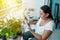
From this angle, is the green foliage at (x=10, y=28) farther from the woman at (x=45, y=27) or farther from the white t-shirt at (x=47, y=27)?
the white t-shirt at (x=47, y=27)

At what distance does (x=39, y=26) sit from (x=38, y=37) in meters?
0.22

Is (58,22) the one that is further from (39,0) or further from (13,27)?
(13,27)

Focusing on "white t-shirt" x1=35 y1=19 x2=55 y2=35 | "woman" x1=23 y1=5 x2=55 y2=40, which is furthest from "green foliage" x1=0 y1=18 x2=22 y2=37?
"white t-shirt" x1=35 y1=19 x2=55 y2=35

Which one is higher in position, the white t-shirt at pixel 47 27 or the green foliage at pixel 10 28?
the green foliage at pixel 10 28

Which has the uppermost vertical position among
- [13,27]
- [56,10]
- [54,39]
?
[13,27]

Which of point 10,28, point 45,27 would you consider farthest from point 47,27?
point 10,28

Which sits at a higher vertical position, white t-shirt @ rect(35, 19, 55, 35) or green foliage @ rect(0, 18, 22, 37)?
green foliage @ rect(0, 18, 22, 37)

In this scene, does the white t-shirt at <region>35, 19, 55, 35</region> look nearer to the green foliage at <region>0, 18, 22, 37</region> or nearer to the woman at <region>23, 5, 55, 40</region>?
the woman at <region>23, 5, 55, 40</region>

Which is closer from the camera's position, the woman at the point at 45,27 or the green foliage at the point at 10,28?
the green foliage at the point at 10,28

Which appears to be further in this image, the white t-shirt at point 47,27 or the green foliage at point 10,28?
the white t-shirt at point 47,27

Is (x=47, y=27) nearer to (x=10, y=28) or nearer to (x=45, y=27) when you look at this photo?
(x=45, y=27)

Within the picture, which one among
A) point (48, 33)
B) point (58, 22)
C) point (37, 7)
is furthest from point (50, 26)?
point (58, 22)

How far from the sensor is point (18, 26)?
1969mm

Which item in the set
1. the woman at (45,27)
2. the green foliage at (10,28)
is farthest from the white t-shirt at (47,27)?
the green foliage at (10,28)
